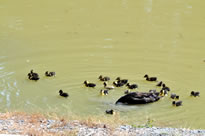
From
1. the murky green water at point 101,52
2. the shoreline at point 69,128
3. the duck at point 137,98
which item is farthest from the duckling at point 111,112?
the shoreline at point 69,128

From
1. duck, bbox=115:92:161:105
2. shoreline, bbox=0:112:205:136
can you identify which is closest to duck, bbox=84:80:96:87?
duck, bbox=115:92:161:105

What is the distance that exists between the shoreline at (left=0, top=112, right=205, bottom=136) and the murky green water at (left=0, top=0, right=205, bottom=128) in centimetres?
115

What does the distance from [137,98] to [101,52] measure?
4253 mm

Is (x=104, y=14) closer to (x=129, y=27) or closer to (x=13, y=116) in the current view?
(x=129, y=27)

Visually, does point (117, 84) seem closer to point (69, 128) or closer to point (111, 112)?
point (111, 112)

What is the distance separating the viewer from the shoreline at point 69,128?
733 cm

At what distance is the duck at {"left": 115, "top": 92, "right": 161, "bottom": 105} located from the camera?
9898 millimetres

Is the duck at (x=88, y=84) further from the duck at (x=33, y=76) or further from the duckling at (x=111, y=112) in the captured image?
the duckling at (x=111, y=112)

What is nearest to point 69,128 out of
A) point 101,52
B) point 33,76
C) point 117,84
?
point 117,84

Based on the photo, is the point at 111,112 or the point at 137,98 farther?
the point at 137,98

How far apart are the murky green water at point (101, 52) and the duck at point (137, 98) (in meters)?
0.15

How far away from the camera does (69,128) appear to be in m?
7.68

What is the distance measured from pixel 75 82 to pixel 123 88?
4.54 feet

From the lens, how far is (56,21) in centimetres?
1802
